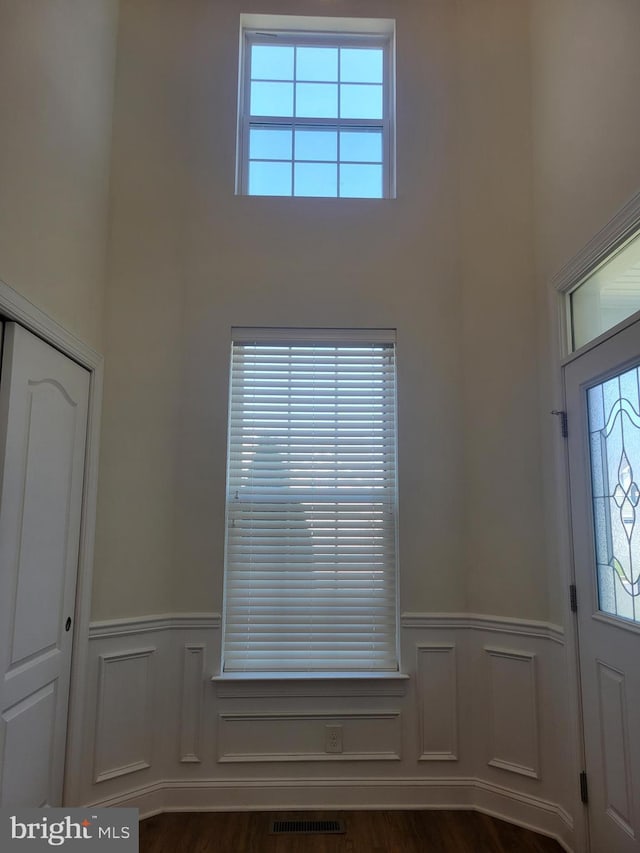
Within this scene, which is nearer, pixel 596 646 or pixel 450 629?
pixel 596 646

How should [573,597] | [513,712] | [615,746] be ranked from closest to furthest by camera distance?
[615,746] → [573,597] → [513,712]

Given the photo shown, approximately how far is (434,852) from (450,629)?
0.92 meters

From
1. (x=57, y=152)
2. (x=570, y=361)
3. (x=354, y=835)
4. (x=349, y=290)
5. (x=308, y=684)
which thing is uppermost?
(x=57, y=152)

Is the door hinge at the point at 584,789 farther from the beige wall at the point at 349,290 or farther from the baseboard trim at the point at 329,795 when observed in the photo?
the beige wall at the point at 349,290

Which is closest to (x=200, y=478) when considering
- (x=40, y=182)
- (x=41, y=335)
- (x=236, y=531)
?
(x=236, y=531)

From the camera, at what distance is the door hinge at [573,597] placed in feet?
7.39

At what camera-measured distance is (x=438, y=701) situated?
8.48 feet

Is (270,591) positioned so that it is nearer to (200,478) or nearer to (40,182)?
(200,478)

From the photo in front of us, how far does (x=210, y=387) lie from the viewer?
2742mm

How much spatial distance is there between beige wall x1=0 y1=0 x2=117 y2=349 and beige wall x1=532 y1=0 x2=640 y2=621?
7.38 ft

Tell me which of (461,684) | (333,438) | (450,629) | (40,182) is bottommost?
(461,684)

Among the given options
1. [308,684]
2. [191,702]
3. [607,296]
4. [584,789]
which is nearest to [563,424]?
[607,296]

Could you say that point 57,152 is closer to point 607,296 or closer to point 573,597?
point 607,296

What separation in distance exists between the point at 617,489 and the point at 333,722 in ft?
5.76
